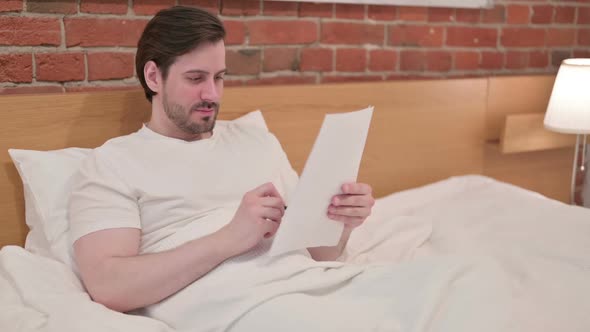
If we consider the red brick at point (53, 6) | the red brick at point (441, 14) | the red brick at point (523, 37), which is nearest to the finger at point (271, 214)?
the red brick at point (53, 6)

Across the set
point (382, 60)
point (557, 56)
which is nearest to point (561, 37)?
point (557, 56)

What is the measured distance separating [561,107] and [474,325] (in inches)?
47.7

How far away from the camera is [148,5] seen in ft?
5.58

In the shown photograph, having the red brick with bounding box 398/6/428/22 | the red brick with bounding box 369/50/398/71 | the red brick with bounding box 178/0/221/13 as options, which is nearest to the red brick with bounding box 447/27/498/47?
the red brick with bounding box 398/6/428/22

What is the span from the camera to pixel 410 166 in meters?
2.12

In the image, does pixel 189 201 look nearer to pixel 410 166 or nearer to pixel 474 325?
pixel 474 325

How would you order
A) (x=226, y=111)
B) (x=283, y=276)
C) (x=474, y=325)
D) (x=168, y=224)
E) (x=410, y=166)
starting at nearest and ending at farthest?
(x=474, y=325), (x=283, y=276), (x=168, y=224), (x=226, y=111), (x=410, y=166)

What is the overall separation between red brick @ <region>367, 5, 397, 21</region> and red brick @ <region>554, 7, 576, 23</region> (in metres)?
0.82

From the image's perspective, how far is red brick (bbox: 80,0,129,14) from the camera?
1620 millimetres

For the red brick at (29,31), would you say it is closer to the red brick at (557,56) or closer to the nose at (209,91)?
the nose at (209,91)

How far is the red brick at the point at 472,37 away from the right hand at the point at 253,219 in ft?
4.47

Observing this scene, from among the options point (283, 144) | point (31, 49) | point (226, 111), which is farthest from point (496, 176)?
point (31, 49)

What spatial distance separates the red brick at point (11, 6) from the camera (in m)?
1.51

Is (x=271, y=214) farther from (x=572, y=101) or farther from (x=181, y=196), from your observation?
(x=572, y=101)
